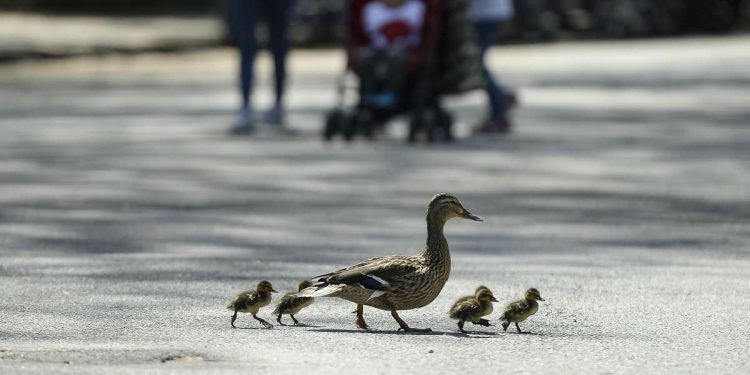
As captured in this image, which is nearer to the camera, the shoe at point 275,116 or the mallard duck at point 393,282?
the mallard duck at point 393,282

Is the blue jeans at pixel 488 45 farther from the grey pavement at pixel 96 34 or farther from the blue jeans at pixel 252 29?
the grey pavement at pixel 96 34

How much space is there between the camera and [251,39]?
16391mm

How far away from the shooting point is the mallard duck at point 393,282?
23.9ft

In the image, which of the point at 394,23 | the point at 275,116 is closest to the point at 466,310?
the point at 394,23

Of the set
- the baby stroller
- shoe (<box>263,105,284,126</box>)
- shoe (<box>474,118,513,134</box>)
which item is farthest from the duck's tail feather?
shoe (<box>263,105,284,126</box>)

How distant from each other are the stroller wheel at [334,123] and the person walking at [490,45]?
51.1 inches

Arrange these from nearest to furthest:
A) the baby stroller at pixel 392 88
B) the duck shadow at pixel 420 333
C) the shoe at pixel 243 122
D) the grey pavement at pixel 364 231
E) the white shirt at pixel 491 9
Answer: the grey pavement at pixel 364 231, the duck shadow at pixel 420 333, the baby stroller at pixel 392 88, the white shirt at pixel 491 9, the shoe at pixel 243 122

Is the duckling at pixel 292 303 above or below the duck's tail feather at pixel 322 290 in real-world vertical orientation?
below

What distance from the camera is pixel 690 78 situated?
23.3 m

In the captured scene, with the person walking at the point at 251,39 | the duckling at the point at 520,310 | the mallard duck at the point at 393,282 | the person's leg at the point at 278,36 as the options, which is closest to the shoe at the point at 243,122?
the person walking at the point at 251,39

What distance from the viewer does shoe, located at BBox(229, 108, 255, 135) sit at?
659 inches

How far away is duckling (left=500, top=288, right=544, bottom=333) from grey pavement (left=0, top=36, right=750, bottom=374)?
0.08 metres

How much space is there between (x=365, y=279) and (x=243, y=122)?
31.3ft

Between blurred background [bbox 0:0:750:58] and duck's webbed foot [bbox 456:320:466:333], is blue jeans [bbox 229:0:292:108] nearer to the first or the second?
duck's webbed foot [bbox 456:320:466:333]
